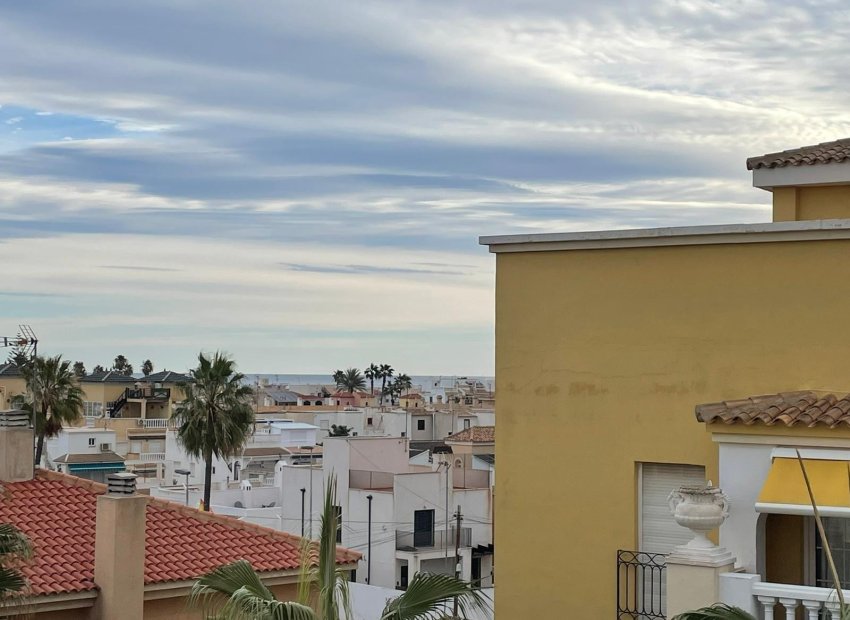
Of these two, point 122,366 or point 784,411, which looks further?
point 122,366

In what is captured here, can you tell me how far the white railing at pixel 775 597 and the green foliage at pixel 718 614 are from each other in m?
0.62

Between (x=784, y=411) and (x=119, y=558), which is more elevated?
(x=784, y=411)

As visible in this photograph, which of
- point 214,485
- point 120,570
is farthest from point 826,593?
point 214,485

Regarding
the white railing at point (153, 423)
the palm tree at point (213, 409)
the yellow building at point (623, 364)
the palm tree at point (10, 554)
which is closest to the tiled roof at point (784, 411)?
the yellow building at point (623, 364)

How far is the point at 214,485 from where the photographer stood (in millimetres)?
65000

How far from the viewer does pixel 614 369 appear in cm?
1235

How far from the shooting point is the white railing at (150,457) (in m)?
82.2

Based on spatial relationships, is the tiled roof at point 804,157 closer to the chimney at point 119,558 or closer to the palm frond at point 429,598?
the palm frond at point 429,598

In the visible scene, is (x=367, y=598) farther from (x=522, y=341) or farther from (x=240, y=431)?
(x=522, y=341)

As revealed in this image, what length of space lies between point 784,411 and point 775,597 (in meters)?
1.61

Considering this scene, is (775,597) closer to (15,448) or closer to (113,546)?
(113,546)

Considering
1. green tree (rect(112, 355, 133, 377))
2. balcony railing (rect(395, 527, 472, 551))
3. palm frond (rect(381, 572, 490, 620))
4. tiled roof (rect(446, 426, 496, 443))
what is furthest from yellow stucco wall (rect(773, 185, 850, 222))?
green tree (rect(112, 355, 133, 377))

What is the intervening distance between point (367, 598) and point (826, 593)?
2703 cm

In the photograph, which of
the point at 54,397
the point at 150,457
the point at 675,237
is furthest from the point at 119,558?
the point at 150,457
